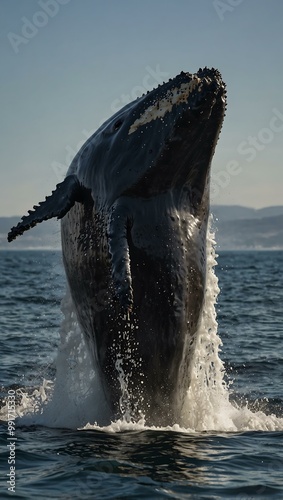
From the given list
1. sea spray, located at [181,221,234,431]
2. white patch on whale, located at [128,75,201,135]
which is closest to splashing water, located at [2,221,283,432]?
sea spray, located at [181,221,234,431]

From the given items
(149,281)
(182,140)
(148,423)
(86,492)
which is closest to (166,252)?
(149,281)

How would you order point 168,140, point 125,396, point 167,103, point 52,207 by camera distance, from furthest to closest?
point 125,396
point 52,207
point 167,103
point 168,140

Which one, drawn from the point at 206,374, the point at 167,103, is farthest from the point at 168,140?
the point at 206,374

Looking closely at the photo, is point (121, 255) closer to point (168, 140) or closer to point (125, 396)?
point (168, 140)

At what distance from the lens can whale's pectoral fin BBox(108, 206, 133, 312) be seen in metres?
11.2

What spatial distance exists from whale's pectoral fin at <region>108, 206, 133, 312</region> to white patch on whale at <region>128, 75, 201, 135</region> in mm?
1426

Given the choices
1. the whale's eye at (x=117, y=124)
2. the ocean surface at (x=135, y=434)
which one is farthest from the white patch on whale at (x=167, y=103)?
the ocean surface at (x=135, y=434)

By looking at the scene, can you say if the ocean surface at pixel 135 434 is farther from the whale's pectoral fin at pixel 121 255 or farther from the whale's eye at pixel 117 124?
the whale's eye at pixel 117 124

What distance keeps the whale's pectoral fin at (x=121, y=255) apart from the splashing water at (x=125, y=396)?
2.26 metres

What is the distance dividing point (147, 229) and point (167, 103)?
1.91m

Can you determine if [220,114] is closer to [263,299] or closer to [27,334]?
[27,334]

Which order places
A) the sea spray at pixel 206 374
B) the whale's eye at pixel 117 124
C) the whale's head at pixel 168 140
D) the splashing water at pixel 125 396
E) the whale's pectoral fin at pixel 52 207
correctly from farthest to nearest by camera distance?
the sea spray at pixel 206 374 < the splashing water at pixel 125 396 < the whale's eye at pixel 117 124 < the whale's pectoral fin at pixel 52 207 < the whale's head at pixel 168 140

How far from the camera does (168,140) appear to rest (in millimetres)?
12492

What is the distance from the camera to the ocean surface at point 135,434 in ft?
36.7
